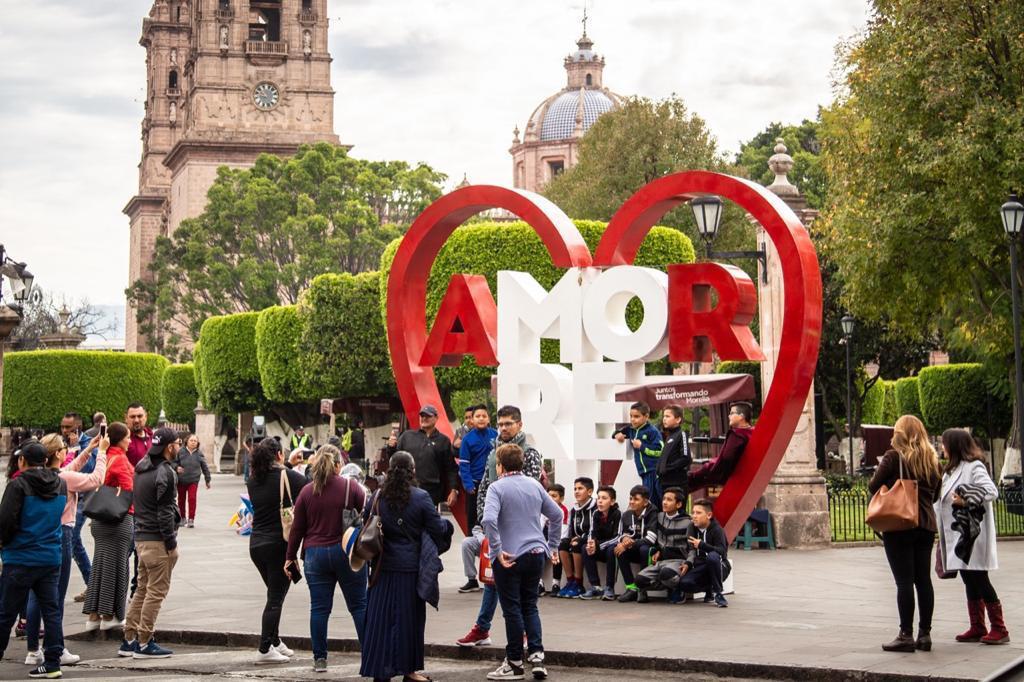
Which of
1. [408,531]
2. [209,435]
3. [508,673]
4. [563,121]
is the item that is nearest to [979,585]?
[508,673]

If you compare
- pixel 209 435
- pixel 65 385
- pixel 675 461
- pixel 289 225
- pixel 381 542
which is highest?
pixel 289 225

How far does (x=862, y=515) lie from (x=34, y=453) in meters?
16.1

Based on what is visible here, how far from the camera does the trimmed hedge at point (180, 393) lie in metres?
65.8

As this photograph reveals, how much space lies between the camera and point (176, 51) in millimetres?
99500

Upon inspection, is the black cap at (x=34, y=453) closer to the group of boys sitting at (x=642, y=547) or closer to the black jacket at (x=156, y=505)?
the black jacket at (x=156, y=505)

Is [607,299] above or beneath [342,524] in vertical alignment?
above

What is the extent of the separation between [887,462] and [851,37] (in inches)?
878

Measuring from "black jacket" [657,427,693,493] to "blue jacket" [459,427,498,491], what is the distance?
1.74m

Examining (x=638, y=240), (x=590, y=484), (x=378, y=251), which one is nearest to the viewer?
(x=590, y=484)

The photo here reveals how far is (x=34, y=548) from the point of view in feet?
36.8

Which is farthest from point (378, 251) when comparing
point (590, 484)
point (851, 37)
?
point (590, 484)

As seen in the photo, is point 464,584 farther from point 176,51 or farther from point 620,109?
point 176,51

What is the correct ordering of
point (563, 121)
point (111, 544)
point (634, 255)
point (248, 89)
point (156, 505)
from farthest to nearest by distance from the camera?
point (563, 121), point (248, 89), point (634, 255), point (111, 544), point (156, 505)

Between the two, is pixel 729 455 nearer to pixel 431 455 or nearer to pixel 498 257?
pixel 431 455
